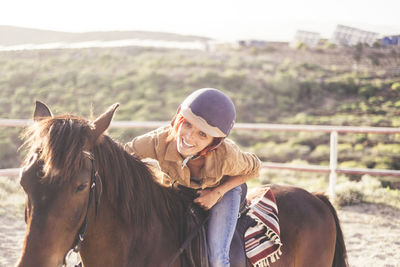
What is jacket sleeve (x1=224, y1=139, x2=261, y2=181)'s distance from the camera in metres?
2.30

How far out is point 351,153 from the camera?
18109 millimetres

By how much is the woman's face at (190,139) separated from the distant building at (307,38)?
1757 inches

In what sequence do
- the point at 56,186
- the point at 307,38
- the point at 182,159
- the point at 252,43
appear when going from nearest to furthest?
the point at 56,186
the point at 182,159
the point at 307,38
the point at 252,43

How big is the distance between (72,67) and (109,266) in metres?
31.0

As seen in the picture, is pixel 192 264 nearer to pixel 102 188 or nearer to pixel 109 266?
pixel 109 266

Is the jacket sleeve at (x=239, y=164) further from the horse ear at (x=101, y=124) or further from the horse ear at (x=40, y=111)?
the horse ear at (x=40, y=111)

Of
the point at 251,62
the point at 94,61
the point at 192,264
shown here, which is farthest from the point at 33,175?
the point at 251,62

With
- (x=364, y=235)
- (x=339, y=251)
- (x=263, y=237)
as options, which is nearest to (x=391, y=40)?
(x=364, y=235)

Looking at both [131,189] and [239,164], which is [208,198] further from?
[131,189]

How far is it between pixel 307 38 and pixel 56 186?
47.5 meters

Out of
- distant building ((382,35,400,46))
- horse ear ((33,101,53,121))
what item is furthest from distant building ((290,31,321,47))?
horse ear ((33,101,53,121))

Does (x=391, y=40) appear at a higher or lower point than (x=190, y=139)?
lower

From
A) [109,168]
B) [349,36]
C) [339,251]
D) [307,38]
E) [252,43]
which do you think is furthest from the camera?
[252,43]

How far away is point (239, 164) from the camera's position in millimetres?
2332
